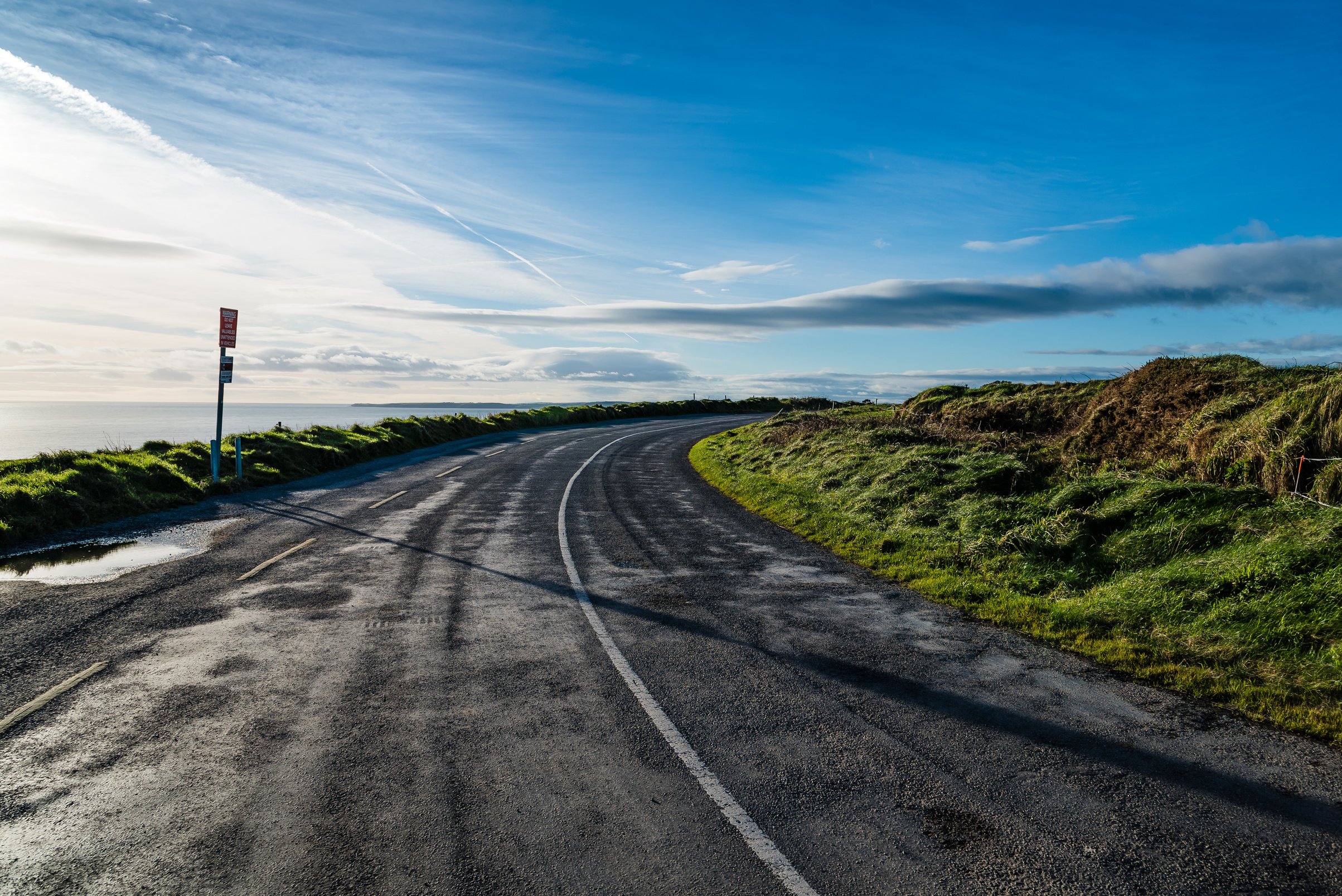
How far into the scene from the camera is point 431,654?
7398mm

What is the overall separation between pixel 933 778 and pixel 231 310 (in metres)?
20.5

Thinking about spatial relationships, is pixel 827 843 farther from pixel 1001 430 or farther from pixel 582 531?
pixel 1001 430

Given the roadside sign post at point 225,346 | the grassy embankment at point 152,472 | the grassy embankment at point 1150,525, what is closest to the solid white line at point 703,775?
the grassy embankment at point 1150,525

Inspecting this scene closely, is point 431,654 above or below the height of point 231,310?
below

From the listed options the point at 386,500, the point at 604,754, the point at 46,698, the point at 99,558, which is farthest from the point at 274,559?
the point at 604,754

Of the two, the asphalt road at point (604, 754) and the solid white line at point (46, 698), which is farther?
the solid white line at point (46, 698)

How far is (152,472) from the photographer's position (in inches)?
696

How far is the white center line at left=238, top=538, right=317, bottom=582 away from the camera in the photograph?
10.5 m

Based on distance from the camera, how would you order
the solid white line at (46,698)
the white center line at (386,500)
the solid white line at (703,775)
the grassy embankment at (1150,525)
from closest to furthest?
1. the solid white line at (703,775)
2. the solid white line at (46,698)
3. the grassy embankment at (1150,525)
4. the white center line at (386,500)

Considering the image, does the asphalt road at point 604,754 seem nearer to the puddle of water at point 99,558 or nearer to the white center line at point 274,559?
the white center line at point 274,559

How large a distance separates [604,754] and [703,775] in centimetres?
81

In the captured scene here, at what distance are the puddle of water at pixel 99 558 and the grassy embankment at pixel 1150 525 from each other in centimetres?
1162

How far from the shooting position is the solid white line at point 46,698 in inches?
226

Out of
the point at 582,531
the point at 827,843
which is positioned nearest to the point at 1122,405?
the point at 582,531
